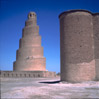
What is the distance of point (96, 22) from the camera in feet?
57.2

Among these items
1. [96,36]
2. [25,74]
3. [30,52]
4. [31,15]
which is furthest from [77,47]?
[31,15]

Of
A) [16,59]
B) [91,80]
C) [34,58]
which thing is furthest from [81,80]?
[16,59]

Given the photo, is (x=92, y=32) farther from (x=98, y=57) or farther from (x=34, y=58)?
(x=34, y=58)

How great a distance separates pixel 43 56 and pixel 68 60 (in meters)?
→ 26.8

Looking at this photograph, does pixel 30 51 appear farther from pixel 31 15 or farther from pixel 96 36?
pixel 96 36

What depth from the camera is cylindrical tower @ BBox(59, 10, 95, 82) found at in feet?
51.6

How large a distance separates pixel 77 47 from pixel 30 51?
26.9m

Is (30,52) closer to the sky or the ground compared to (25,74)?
closer to the sky

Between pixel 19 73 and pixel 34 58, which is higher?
pixel 34 58

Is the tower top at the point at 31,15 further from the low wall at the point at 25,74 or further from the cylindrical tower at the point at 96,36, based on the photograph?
the cylindrical tower at the point at 96,36

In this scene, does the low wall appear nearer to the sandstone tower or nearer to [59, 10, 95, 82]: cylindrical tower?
the sandstone tower

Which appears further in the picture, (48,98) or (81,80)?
(81,80)

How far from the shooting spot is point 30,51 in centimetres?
4184

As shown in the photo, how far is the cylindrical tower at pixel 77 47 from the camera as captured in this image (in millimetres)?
15734
